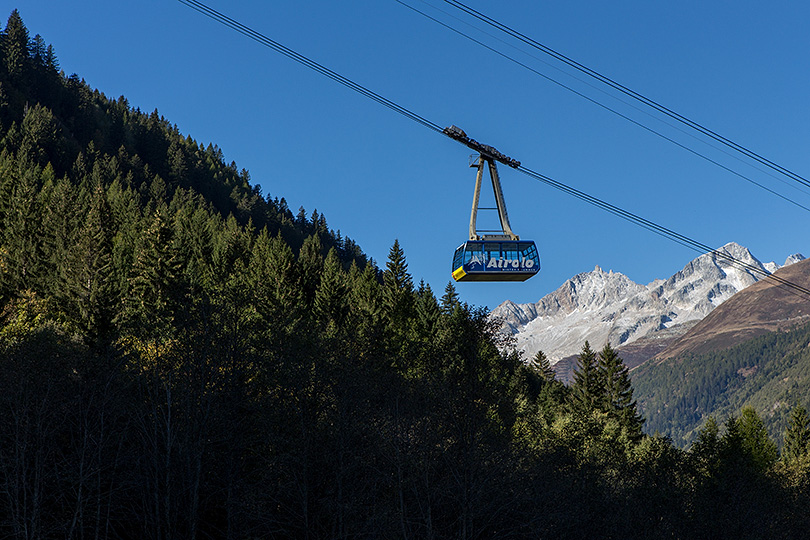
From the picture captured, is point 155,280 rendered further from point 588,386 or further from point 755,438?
point 755,438

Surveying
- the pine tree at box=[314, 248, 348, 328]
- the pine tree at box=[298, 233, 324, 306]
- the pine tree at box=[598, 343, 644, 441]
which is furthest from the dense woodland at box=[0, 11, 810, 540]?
the pine tree at box=[298, 233, 324, 306]

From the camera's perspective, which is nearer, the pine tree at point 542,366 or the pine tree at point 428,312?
the pine tree at point 428,312

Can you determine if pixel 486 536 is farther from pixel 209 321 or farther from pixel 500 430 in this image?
pixel 209 321

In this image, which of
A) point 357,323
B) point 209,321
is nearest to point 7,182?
point 357,323

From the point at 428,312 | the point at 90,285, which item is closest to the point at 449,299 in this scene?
the point at 428,312

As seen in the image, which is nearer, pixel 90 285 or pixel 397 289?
pixel 90 285

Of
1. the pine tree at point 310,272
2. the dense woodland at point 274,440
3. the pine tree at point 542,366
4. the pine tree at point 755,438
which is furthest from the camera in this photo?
the pine tree at point 542,366

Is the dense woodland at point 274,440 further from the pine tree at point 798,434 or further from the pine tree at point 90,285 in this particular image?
the pine tree at point 798,434

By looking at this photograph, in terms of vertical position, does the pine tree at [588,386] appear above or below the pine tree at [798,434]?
above

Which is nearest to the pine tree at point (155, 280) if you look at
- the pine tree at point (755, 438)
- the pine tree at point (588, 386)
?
the pine tree at point (588, 386)

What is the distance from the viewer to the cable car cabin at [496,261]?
124 feet

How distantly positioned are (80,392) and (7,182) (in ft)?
247

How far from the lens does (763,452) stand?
379 feet

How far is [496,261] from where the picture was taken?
3806 centimetres
